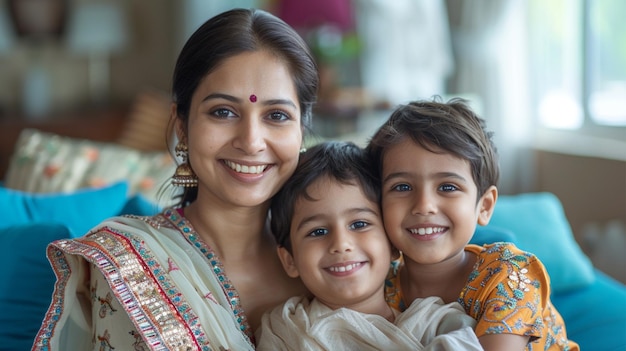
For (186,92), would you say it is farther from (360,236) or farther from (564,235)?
(564,235)

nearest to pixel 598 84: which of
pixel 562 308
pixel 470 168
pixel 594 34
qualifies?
pixel 594 34

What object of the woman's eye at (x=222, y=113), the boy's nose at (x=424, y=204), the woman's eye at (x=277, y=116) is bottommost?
the boy's nose at (x=424, y=204)

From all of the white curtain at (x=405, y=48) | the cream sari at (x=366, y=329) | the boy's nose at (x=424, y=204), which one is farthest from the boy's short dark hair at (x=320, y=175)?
the white curtain at (x=405, y=48)

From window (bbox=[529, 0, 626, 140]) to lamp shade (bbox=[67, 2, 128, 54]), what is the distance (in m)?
3.43

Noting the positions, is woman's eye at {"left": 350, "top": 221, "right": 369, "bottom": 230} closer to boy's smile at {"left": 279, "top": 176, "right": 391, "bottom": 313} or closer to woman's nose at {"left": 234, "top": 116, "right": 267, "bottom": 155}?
boy's smile at {"left": 279, "top": 176, "right": 391, "bottom": 313}

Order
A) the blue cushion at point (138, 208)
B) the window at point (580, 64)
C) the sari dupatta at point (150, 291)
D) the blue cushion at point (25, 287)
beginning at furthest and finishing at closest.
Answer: the window at point (580, 64)
the blue cushion at point (138, 208)
the blue cushion at point (25, 287)
the sari dupatta at point (150, 291)

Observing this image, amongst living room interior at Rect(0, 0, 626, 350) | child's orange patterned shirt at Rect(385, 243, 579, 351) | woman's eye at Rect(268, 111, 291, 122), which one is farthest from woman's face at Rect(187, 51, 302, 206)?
living room interior at Rect(0, 0, 626, 350)

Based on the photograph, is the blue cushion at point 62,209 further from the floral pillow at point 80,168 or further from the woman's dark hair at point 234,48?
the woman's dark hair at point 234,48

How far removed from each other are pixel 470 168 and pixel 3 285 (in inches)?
47.2

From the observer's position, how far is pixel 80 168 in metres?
2.98

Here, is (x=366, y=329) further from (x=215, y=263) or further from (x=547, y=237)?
(x=547, y=237)

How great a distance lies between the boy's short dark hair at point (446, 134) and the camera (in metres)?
1.47

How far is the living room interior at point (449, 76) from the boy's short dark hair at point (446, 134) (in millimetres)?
1470

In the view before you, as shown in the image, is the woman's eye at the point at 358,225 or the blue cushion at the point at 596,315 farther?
the blue cushion at the point at 596,315
